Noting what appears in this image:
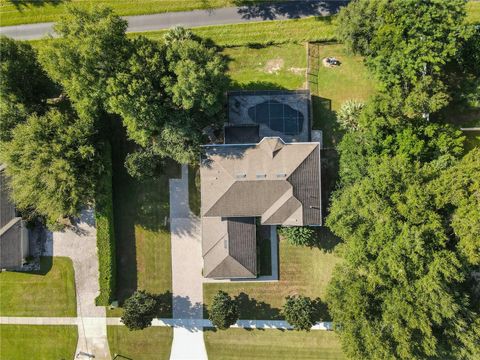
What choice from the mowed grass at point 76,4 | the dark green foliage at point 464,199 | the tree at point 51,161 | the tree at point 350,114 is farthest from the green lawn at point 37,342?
the dark green foliage at point 464,199

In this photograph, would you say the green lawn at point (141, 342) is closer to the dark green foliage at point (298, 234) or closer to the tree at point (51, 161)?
the tree at point (51, 161)

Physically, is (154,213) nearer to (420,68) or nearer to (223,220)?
(223,220)

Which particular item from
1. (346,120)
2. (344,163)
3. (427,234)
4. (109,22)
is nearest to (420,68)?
(346,120)

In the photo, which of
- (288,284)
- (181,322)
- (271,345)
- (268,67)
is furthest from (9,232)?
(268,67)

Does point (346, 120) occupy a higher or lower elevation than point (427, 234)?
higher

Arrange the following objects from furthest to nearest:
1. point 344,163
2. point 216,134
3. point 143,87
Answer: point 216,134 → point 344,163 → point 143,87

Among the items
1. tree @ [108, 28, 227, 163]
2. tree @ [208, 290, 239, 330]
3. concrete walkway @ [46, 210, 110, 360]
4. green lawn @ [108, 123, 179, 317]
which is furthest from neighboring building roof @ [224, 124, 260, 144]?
concrete walkway @ [46, 210, 110, 360]
